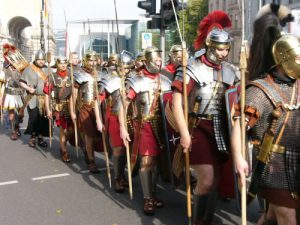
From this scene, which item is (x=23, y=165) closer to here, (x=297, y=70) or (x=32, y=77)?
(x=32, y=77)

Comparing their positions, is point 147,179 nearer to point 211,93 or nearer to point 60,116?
point 211,93

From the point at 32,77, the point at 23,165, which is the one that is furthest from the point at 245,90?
the point at 32,77

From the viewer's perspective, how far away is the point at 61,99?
25.2 feet

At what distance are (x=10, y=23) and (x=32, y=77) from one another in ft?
130

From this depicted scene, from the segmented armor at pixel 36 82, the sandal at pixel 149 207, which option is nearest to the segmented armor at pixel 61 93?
the segmented armor at pixel 36 82

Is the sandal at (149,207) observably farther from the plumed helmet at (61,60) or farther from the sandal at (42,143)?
the sandal at (42,143)

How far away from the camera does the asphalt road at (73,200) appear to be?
4664mm

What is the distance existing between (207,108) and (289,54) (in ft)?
3.77

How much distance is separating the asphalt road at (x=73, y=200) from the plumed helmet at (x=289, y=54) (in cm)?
212

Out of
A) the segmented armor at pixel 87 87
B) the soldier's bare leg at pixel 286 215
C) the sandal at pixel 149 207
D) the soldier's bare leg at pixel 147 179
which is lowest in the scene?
the sandal at pixel 149 207

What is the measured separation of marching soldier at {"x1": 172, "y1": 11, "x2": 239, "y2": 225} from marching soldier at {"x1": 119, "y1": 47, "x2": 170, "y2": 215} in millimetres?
811

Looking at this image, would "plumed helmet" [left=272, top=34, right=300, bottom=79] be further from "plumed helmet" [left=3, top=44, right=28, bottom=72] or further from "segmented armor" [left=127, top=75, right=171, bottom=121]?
"plumed helmet" [left=3, top=44, right=28, bottom=72]

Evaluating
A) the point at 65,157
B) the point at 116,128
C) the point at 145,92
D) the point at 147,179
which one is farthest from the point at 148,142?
the point at 65,157

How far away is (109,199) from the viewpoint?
537 cm
